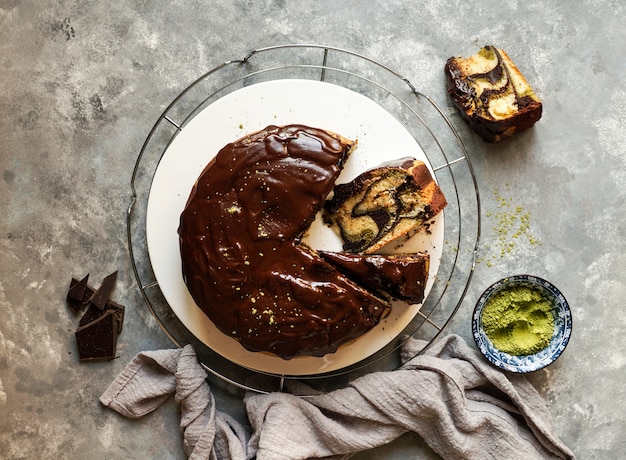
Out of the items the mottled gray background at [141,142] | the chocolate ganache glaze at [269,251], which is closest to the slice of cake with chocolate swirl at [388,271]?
the chocolate ganache glaze at [269,251]

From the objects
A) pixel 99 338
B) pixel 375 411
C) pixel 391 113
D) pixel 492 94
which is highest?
pixel 492 94

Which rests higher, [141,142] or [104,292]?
[141,142]

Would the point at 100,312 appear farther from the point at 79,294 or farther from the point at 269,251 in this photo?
the point at 269,251

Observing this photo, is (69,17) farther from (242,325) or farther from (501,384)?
(501,384)

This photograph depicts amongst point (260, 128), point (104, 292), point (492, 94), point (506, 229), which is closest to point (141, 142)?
point (260, 128)

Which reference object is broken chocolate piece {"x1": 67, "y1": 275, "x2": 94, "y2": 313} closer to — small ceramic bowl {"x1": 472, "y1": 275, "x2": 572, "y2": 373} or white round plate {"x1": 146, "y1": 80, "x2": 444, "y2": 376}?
white round plate {"x1": 146, "y1": 80, "x2": 444, "y2": 376}

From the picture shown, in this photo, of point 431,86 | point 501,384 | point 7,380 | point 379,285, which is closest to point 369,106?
point 431,86

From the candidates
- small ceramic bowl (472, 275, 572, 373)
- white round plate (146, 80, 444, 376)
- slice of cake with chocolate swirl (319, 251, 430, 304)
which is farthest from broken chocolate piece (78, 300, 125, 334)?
small ceramic bowl (472, 275, 572, 373)
